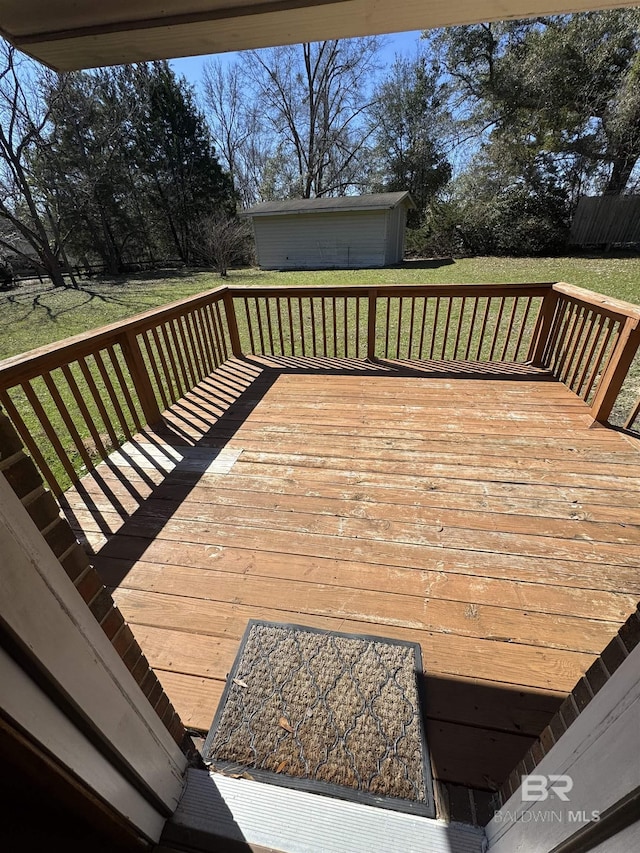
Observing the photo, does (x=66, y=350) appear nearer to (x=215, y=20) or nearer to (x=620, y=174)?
(x=215, y=20)

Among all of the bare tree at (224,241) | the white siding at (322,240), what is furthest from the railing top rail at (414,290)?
the white siding at (322,240)

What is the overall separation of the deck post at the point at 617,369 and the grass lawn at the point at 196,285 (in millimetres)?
5201

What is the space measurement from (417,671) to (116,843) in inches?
38.5

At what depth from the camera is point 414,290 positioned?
12.4 feet

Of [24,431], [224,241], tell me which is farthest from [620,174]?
[24,431]

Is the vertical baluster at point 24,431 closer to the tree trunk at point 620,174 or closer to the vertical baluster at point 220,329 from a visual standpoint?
the vertical baluster at point 220,329

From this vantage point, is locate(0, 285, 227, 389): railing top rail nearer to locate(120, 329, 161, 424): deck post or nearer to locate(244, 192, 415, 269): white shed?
locate(120, 329, 161, 424): deck post

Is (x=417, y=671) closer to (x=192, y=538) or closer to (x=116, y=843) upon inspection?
(x=116, y=843)

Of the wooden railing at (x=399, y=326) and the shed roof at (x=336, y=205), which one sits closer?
the wooden railing at (x=399, y=326)

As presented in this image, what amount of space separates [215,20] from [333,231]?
13638mm

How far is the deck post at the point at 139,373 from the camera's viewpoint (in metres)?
2.73

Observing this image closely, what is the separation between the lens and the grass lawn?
25.0ft

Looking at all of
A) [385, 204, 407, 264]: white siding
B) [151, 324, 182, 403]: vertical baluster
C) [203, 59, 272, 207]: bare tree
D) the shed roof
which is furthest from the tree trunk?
[203, 59, 272, 207]: bare tree

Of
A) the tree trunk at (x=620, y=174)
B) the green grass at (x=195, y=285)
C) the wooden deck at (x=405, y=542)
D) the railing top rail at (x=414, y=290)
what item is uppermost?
the tree trunk at (x=620, y=174)
